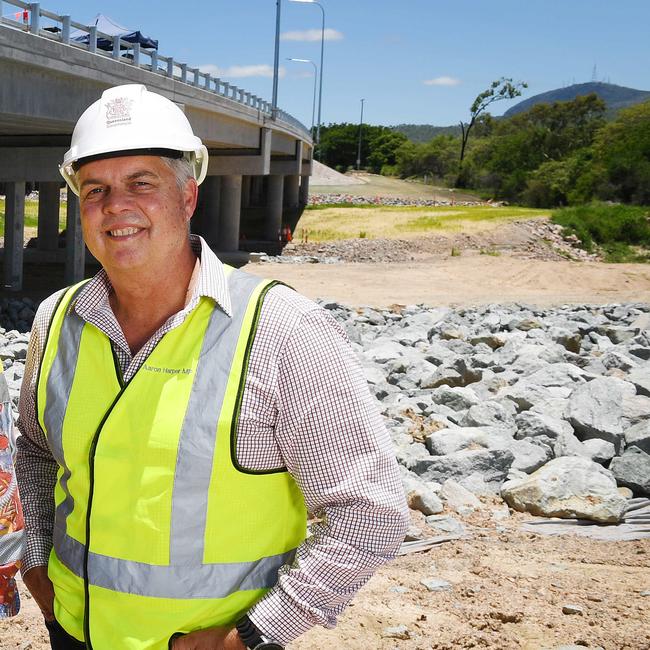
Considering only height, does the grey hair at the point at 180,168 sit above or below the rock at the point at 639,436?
above

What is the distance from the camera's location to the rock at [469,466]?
298 inches

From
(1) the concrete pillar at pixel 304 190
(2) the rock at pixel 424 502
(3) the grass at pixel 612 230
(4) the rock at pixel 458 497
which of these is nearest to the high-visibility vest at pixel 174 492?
(2) the rock at pixel 424 502

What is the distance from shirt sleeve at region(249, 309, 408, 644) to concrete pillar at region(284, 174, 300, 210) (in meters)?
61.1

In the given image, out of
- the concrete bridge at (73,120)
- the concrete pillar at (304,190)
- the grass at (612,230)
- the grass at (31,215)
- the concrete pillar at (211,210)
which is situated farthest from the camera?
the concrete pillar at (304,190)

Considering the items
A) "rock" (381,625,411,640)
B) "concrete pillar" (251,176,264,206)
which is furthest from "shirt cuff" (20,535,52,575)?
"concrete pillar" (251,176,264,206)

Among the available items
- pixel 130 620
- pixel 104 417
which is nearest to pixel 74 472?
pixel 104 417

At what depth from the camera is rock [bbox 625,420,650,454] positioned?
820 cm

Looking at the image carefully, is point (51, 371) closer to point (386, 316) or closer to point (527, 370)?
point (527, 370)

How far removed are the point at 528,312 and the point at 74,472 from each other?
2036cm

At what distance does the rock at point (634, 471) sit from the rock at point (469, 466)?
0.95m

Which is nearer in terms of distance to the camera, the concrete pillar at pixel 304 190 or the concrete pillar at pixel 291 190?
the concrete pillar at pixel 291 190

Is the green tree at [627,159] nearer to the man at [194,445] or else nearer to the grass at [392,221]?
the grass at [392,221]

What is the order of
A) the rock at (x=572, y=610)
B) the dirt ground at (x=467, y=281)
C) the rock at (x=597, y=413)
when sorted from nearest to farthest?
the rock at (x=572, y=610), the rock at (x=597, y=413), the dirt ground at (x=467, y=281)

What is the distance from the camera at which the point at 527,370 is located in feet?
41.1
